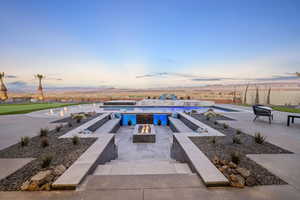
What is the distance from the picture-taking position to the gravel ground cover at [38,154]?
180 cm

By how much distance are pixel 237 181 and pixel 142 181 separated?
131 cm

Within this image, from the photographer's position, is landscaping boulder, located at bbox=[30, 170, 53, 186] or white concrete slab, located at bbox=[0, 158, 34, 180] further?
white concrete slab, located at bbox=[0, 158, 34, 180]

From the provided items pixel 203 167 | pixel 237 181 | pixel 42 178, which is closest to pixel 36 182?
pixel 42 178

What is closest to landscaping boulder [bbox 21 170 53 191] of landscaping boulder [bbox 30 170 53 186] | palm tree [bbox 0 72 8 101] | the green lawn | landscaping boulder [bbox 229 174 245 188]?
landscaping boulder [bbox 30 170 53 186]

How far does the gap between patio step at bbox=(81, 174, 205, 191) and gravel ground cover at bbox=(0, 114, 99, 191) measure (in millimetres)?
629

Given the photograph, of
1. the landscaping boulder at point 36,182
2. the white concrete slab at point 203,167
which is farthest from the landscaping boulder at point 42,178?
the white concrete slab at point 203,167

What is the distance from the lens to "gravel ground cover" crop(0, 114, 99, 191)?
5.91ft

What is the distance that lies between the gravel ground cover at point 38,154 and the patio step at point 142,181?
2.06 ft

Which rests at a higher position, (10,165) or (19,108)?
(19,108)

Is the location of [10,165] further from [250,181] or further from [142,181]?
[250,181]

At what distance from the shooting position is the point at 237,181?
169cm

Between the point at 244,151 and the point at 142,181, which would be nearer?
the point at 142,181

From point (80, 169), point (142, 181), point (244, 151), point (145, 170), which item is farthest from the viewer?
point (244, 151)

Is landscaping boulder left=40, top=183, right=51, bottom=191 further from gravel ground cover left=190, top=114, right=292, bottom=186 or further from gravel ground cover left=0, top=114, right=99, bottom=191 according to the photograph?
gravel ground cover left=190, top=114, right=292, bottom=186
